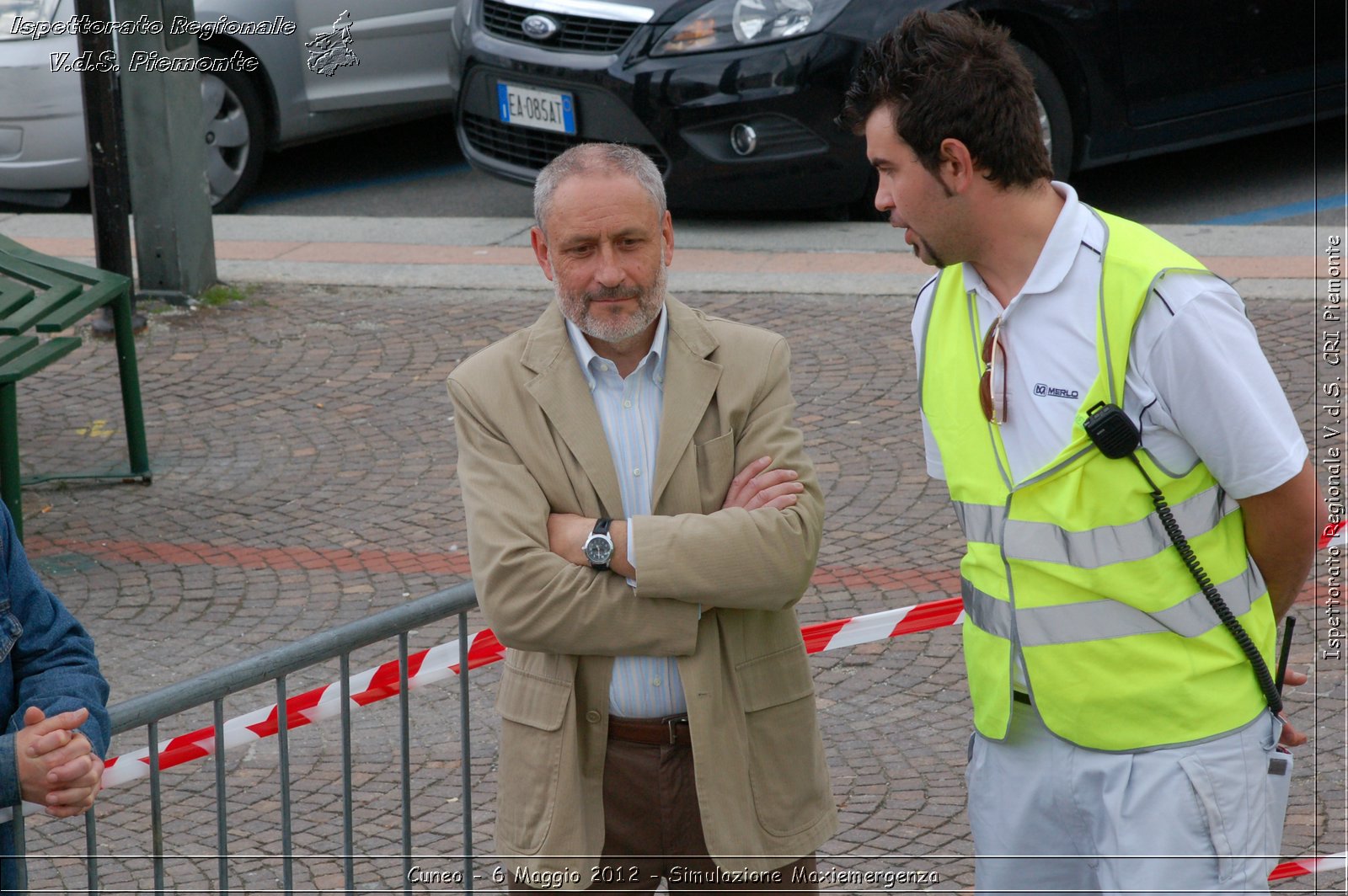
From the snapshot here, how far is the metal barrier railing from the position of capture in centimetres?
260

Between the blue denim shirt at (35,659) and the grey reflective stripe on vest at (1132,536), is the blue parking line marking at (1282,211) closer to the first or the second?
the grey reflective stripe on vest at (1132,536)

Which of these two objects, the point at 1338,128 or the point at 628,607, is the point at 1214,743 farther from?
the point at 1338,128

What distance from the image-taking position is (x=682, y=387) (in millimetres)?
2842

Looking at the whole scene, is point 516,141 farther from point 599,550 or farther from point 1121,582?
point 1121,582

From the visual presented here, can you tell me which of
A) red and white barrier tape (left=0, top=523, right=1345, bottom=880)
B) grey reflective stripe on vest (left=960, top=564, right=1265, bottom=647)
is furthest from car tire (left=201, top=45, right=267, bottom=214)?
grey reflective stripe on vest (left=960, top=564, right=1265, bottom=647)

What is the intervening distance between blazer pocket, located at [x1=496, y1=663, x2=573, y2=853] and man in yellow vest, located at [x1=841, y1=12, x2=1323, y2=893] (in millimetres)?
717

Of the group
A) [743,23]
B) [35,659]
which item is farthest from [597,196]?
[743,23]

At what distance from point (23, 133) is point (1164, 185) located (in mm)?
6826


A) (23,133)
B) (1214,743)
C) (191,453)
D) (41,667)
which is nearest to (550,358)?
(41,667)

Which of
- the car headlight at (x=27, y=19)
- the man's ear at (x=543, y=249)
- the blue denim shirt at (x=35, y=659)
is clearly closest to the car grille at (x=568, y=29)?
the car headlight at (x=27, y=19)

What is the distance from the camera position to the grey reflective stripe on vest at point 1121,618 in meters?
2.49

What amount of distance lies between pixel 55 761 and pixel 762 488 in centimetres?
122

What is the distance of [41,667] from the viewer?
271 centimetres

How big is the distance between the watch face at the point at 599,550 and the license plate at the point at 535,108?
249 inches
